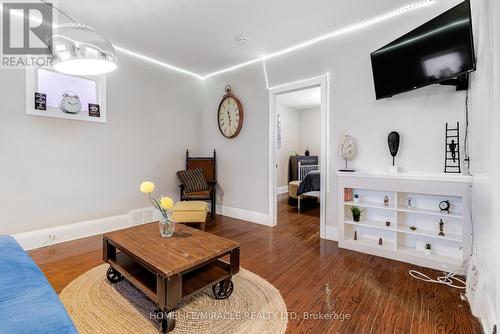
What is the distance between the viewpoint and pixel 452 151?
2275 mm

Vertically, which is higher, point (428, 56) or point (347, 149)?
point (428, 56)

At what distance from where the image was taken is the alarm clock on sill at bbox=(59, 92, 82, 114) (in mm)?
2994

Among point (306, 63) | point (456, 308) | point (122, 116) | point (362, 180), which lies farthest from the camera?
point (122, 116)

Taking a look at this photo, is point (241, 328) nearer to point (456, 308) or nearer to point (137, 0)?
point (456, 308)

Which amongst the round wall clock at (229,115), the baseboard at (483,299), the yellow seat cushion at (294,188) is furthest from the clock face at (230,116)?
the baseboard at (483,299)

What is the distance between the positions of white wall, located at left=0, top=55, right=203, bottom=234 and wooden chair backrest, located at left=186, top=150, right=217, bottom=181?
0.56 feet

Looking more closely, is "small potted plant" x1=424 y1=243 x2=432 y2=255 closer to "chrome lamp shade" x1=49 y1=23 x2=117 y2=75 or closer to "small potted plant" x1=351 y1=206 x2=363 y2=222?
"small potted plant" x1=351 y1=206 x2=363 y2=222

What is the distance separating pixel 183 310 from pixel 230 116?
126 inches

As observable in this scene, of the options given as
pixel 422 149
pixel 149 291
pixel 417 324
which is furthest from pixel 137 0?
pixel 417 324

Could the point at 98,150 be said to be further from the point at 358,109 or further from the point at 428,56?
the point at 428,56

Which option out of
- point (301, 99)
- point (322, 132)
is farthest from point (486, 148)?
point (301, 99)

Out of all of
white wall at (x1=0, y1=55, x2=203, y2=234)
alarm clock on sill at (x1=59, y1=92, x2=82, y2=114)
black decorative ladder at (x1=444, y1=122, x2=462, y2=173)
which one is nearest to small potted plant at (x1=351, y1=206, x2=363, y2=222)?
black decorative ladder at (x1=444, y1=122, x2=462, y2=173)

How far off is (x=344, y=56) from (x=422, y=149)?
4.73 ft

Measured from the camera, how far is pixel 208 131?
4.64m
